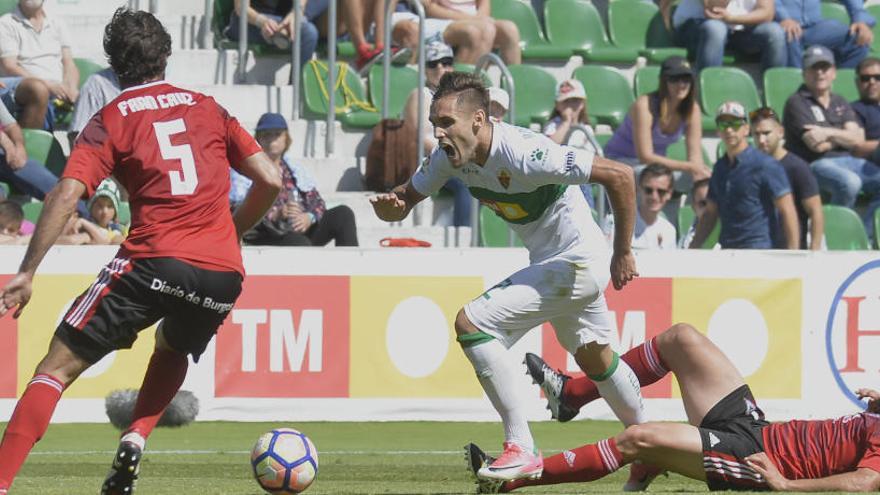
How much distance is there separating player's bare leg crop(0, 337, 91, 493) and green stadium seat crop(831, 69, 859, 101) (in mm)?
11061

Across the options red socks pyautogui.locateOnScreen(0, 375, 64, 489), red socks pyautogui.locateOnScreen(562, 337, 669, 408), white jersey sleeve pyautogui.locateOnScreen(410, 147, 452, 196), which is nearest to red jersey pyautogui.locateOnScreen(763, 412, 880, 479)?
red socks pyautogui.locateOnScreen(562, 337, 669, 408)

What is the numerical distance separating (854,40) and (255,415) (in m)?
8.28

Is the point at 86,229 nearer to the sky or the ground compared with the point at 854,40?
nearer to the ground

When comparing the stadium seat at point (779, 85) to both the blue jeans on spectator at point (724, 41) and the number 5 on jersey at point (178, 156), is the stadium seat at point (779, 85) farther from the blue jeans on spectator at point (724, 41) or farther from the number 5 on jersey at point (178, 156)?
the number 5 on jersey at point (178, 156)

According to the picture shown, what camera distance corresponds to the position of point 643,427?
696 centimetres

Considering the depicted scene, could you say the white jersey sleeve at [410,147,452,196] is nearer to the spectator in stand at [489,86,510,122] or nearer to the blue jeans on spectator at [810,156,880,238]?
the spectator in stand at [489,86,510,122]

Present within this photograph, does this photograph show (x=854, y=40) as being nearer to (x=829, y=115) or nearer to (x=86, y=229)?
(x=829, y=115)

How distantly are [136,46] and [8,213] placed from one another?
5.35 metres

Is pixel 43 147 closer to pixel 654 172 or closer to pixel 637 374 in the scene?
pixel 654 172

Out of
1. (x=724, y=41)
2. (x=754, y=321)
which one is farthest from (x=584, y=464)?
(x=724, y=41)

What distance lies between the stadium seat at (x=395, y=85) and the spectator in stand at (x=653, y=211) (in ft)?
8.49

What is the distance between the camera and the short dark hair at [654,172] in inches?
518

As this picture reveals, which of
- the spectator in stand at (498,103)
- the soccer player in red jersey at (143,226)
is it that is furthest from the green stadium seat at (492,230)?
the soccer player in red jersey at (143,226)

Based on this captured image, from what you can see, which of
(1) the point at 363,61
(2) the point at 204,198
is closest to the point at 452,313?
(1) the point at 363,61
